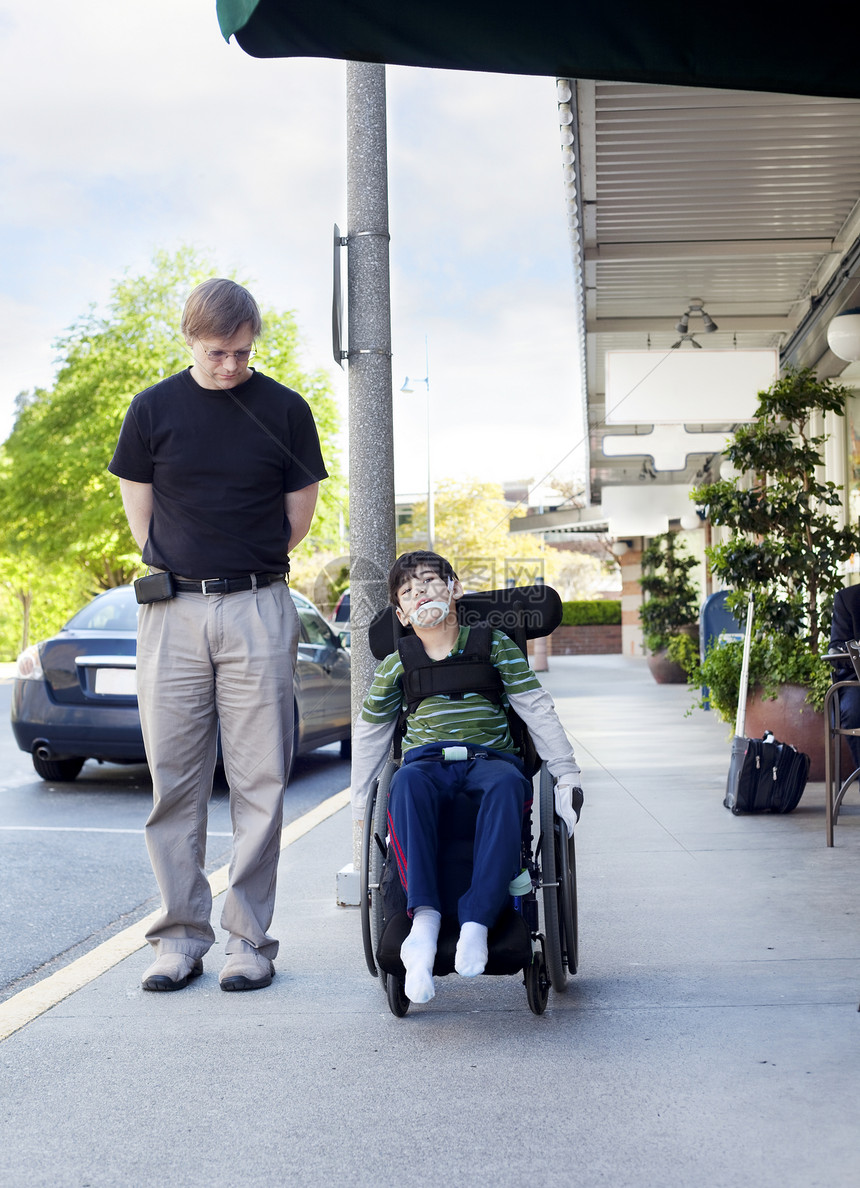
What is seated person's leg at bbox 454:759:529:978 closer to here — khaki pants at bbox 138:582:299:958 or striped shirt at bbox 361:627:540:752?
striped shirt at bbox 361:627:540:752

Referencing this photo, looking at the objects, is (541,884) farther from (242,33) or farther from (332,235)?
(332,235)

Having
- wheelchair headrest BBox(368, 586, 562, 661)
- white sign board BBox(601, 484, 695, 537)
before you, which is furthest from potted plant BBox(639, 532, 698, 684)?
wheelchair headrest BBox(368, 586, 562, 661)

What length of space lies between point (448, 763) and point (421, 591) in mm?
548

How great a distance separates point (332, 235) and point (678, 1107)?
11.6 feet

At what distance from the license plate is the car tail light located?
464mm

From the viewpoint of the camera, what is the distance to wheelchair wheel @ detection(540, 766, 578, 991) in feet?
11.2

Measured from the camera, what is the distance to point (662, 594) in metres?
21.5

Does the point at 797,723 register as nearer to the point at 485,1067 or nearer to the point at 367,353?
the point at 367,353

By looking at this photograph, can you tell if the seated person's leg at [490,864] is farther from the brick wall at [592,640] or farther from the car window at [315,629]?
the brick wall at [592,640]

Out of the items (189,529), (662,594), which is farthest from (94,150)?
(189,529)

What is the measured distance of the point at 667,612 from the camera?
20.7m

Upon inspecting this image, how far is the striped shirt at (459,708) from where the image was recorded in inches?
149

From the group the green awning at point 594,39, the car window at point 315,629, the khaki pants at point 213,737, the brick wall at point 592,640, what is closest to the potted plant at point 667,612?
the car window at point 315,629

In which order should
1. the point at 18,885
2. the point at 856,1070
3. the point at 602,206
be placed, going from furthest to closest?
the point at 602,206 < the point at 18,885 < the point at 856,1070
